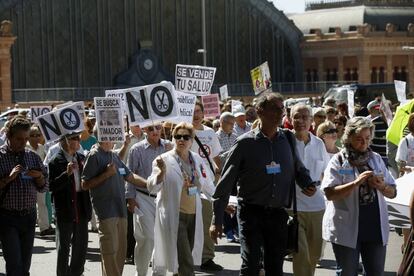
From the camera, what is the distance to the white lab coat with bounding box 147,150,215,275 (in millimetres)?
11031

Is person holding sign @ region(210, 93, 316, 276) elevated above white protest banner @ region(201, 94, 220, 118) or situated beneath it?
situated beneath

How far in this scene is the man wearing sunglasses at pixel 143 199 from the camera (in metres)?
12.3

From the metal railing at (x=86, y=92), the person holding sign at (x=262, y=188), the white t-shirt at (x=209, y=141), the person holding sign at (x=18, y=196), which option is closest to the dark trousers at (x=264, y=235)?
the person holding sign at (x=262, y=188)

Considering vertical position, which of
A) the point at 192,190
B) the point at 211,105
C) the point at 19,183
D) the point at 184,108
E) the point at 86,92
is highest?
the point at 184,108

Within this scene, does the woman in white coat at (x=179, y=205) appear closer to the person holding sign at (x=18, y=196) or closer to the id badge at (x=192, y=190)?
the id badge at (x=192, y=190)

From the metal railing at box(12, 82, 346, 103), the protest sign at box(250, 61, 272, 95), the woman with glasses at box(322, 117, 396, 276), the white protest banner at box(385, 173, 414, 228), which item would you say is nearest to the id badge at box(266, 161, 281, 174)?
the woman with glasses at box(322, 117, 396, 276)

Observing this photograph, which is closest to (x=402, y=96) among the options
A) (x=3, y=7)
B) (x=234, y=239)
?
(x=234, y=239)

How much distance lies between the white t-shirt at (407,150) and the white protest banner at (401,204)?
3468 millimetres

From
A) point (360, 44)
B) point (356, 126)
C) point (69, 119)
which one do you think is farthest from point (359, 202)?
point (360, 44)

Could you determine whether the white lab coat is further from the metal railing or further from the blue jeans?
the metal railing

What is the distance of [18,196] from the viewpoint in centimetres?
1049

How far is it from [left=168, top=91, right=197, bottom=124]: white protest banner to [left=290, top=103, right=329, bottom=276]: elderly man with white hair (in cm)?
205

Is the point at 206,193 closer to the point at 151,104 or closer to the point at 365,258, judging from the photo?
the point at 151,104

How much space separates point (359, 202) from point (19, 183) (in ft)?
A: 10.3
